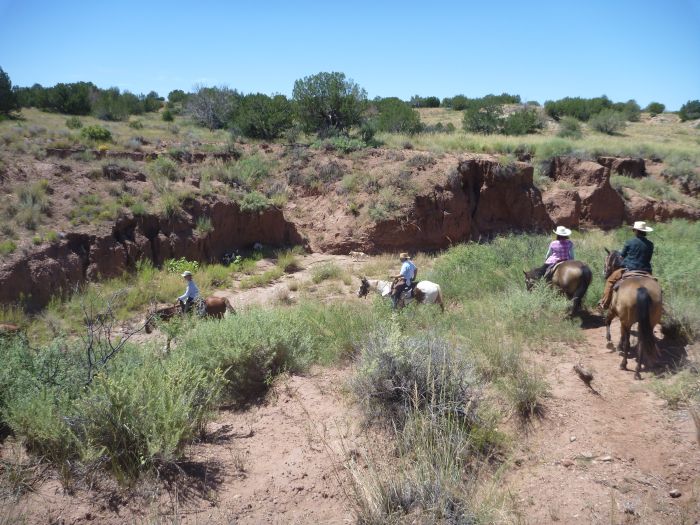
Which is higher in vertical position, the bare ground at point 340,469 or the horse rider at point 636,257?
the horse rider at point 636,257

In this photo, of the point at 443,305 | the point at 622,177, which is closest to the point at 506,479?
the point at 443,305

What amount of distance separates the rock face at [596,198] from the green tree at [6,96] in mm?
31383

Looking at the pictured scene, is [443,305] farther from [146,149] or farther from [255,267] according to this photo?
[146,149]

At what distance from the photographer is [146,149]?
18.4m

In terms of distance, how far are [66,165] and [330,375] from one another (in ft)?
42.5

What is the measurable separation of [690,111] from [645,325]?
5732 cm

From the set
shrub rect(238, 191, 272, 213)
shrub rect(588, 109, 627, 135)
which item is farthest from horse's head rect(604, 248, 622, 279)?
shrub rect(588, 109, 627, 135)

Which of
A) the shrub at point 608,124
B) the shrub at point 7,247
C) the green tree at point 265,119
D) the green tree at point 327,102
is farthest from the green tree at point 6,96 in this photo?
the shrub at point 608,124

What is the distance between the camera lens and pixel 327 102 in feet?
77.5

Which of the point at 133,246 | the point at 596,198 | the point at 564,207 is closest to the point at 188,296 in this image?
the point at 133,246

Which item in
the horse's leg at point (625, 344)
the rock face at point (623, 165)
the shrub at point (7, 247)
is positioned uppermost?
the rock face at point (623, 165)

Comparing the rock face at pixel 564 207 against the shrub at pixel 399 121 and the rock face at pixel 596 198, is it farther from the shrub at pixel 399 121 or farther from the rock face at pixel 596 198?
the shrub at pixel 399 121

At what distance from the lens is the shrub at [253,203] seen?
55.0ft

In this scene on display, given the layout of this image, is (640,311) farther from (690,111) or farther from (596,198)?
(690,111)
